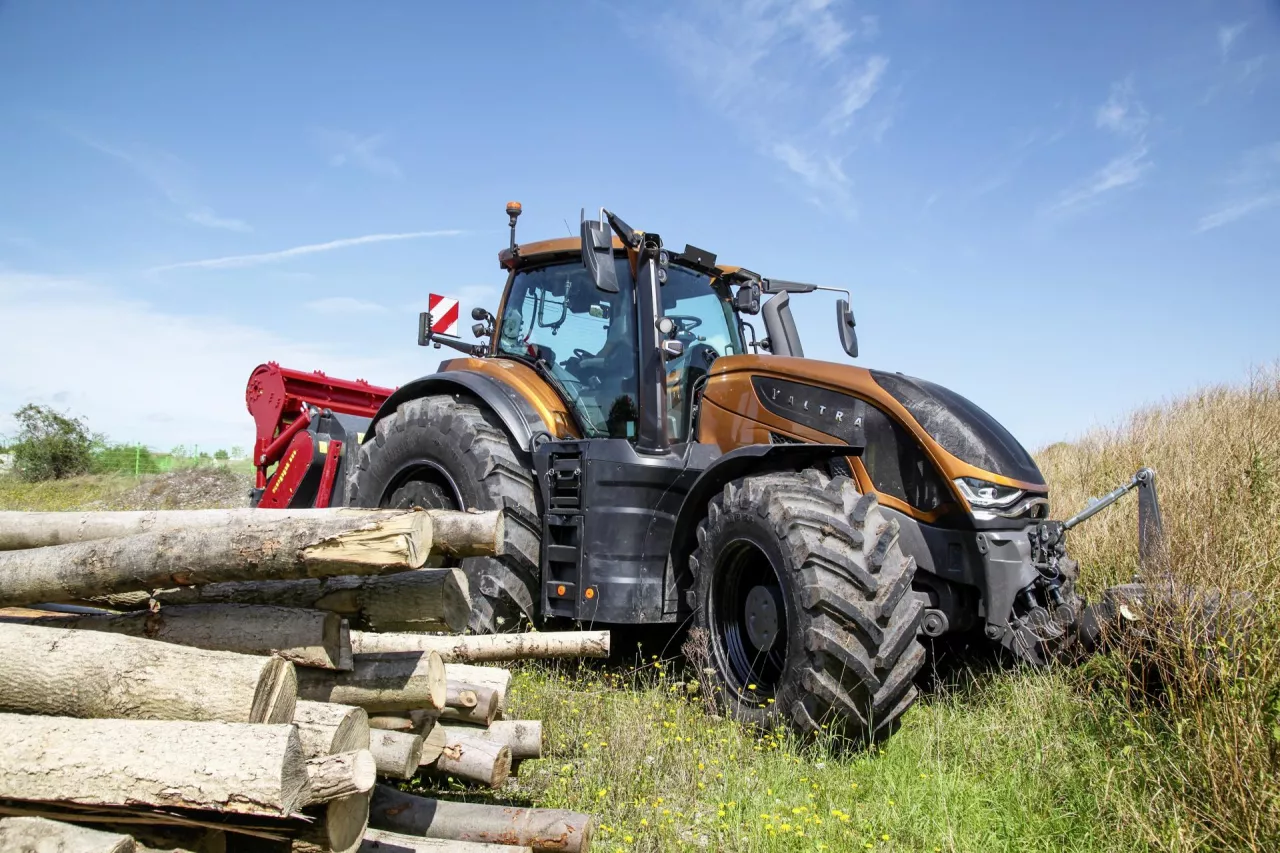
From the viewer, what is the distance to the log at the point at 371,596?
3303 mm

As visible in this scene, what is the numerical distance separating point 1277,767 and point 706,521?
2.55 m

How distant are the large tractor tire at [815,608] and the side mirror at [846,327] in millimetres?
1554

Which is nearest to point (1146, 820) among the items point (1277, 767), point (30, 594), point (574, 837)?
point (1277, 767)

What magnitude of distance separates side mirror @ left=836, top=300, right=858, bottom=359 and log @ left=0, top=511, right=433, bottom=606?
3558 millimetres

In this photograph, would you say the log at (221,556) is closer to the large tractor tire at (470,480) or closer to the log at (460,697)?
the log at (460,697)

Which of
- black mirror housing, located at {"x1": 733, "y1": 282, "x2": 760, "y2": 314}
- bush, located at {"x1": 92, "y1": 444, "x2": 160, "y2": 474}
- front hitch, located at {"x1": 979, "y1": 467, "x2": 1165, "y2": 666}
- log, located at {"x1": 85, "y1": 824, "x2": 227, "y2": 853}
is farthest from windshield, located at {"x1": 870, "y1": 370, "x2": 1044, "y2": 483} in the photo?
bush, located at {"x1": 92, "y1": 444, "x2": 160, "y2": 474}

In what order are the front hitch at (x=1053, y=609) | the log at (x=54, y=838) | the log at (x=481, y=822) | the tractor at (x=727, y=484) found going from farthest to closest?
1. the front hitch at (x=1053, y=609)
2. the tractor at (x=727, y=484)
3. the log at (x=481, y=822)
4. the log at (x=54, y=838)

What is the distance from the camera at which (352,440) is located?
7848 mm

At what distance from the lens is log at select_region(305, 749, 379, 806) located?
2.68 metres

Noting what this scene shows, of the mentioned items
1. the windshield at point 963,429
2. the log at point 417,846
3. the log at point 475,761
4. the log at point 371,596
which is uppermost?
the windshield at point 963,429

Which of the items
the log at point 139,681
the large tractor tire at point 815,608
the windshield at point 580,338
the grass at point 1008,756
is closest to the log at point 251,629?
the log at point 139,681

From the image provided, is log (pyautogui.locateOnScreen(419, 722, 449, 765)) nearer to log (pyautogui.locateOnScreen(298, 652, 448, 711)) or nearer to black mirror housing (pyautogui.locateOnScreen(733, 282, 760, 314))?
log (pyautogui.locateOnScreen(298, 652, 448, 711))

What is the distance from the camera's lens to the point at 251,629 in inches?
125

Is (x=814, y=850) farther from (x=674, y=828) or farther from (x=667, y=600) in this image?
(x=667, y=600)
